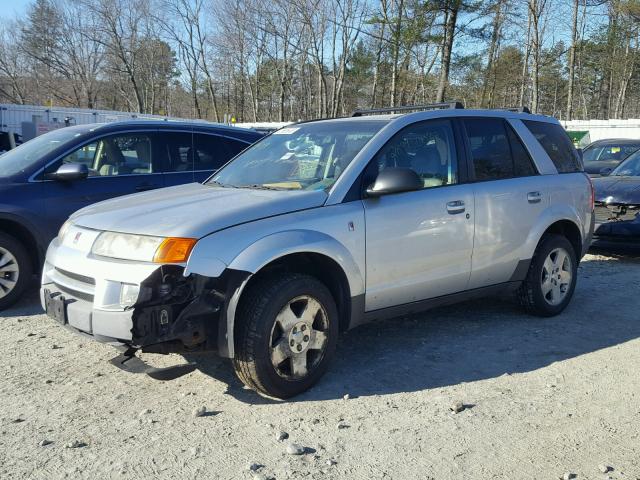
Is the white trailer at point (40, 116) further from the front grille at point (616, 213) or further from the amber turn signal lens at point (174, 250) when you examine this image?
the amber turn signal lens at point (174, 250)

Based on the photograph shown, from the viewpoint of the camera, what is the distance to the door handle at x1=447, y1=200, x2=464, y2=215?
4555mm

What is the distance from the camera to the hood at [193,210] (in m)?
3.51

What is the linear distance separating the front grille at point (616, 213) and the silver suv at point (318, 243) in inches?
120

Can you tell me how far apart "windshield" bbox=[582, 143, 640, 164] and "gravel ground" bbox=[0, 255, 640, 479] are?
9932 mm

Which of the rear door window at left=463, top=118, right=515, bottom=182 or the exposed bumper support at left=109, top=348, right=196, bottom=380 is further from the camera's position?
the rear door window at left=463, top=118, right=515, bottom=182

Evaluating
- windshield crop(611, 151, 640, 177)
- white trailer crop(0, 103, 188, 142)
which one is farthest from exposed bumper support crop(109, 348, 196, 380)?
white trailer crop(0, 103, 188, 142)

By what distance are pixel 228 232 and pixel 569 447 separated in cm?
224

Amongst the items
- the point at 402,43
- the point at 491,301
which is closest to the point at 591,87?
the point at 402,43

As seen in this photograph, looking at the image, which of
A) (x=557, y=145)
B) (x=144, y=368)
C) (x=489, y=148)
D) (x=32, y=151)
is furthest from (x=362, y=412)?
(x=32, y=151)

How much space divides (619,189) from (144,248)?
7.28 m

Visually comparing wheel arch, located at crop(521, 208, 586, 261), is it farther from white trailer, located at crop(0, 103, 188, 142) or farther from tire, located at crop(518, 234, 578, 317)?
white trailer, located at crop(0, 103, 188, 142)

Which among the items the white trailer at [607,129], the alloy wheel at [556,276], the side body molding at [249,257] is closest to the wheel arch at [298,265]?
the side body molding at [249,257]

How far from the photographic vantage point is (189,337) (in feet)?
11.1

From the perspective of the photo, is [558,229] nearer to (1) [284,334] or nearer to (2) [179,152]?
(1) [284,334]
